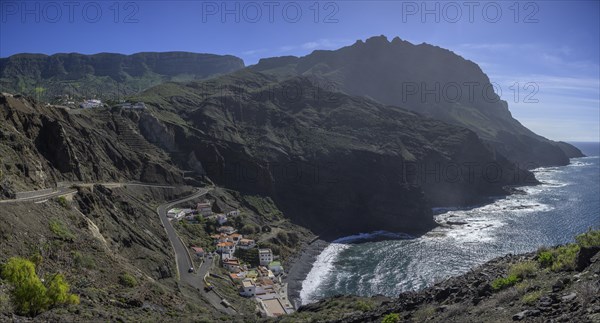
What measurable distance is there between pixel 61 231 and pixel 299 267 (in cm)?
4231

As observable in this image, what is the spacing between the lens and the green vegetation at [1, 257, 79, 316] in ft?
68.9

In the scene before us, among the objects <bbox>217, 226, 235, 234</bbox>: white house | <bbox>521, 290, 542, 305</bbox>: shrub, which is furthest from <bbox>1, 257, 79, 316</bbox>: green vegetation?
<bbox>217, 226, 235, 234</bbox>: white house

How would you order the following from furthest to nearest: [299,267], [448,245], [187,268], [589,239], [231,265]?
[448,245] < [299,267] < [231,265] < [187,268] < [589,239]

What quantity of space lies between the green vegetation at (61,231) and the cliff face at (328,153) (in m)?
58.4

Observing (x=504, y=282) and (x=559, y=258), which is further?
(x=559, y=258)

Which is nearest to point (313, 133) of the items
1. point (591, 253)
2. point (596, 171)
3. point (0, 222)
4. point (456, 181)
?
point (456, 181)

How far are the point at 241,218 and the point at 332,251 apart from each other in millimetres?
18400

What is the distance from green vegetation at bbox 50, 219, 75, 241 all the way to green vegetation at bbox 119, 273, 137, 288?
534 cm

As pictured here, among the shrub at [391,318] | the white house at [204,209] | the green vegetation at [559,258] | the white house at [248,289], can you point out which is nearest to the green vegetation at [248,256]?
the white house at [204,209]

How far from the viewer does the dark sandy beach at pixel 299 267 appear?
2340 inches

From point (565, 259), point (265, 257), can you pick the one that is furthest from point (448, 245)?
point (565, 259)

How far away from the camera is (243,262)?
66.5 m

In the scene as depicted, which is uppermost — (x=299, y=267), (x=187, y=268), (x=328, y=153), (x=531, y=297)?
(x=328, y=153)

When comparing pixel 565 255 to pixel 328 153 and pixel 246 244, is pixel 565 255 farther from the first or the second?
pixel 328 153
